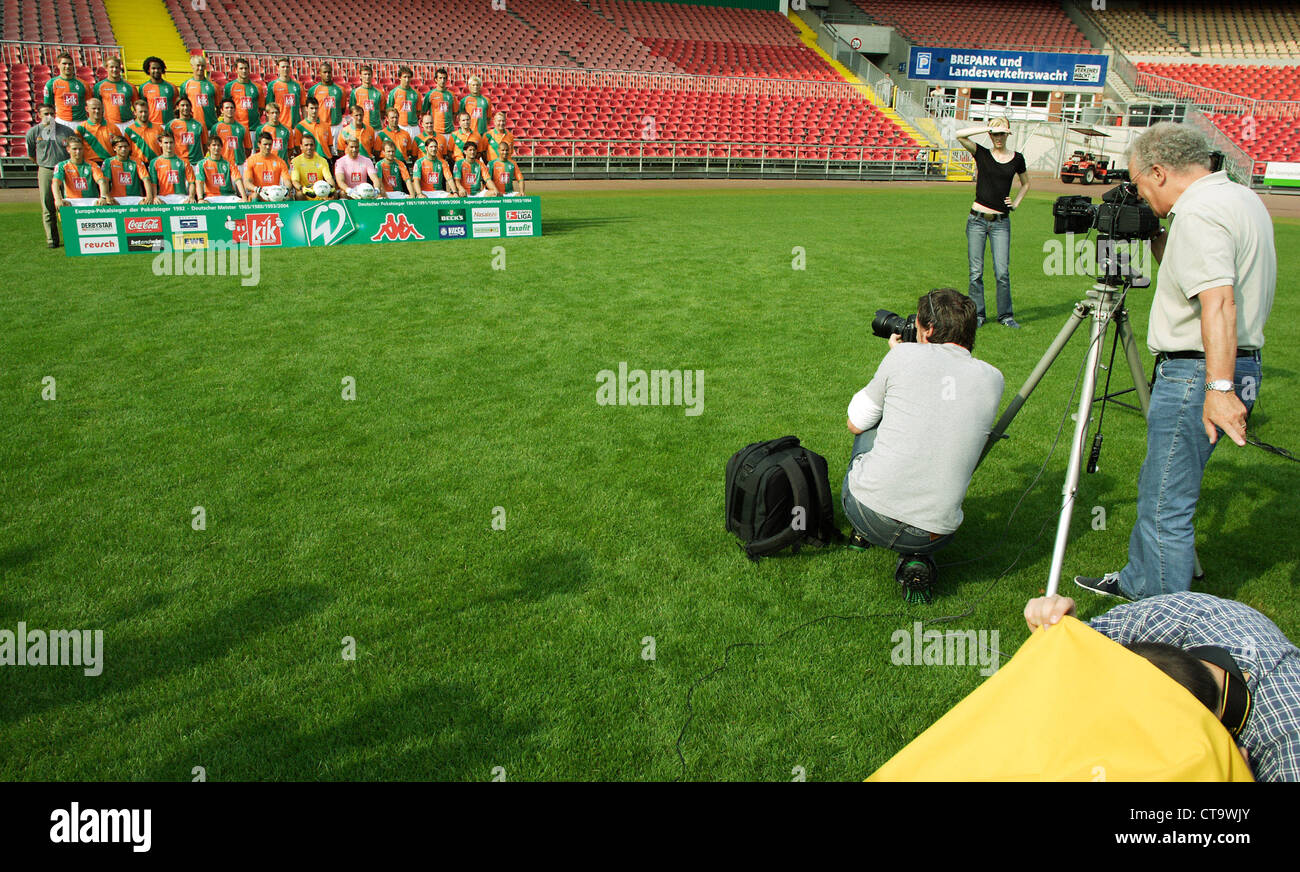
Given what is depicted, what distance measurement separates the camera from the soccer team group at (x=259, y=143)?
12.6m

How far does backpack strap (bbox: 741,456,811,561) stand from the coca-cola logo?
10.8m

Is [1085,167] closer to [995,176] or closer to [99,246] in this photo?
[995,176]

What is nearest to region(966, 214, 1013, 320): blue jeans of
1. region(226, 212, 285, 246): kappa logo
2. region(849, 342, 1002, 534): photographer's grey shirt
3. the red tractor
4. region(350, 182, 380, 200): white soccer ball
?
region(849, 342, 1002, 534): photographer's grey shirt

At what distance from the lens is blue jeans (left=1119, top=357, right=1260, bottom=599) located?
3326mm

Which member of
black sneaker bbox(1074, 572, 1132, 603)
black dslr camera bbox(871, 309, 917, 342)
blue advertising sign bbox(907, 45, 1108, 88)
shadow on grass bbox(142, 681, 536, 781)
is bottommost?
shadow on grass bbox(142, 681, 536, 781)

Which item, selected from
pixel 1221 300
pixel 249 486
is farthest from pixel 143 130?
pixel 1221 300

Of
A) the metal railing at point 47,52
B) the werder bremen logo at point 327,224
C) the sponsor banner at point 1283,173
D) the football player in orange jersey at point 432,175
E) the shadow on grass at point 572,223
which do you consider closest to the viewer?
the werder bremen logo at point 327,224

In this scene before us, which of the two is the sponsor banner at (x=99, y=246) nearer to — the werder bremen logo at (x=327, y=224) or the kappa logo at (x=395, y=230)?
the werder bremen logo at (x=327, y=224)

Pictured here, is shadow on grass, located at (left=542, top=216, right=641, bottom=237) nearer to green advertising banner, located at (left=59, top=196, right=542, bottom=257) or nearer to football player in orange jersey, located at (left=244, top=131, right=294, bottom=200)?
green advertising banner, located at (left=59, top=196, right=542, bottom=257)

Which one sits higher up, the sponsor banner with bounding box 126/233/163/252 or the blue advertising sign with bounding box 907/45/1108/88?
the blue advertising sign with bounding box 907/45/1108/88

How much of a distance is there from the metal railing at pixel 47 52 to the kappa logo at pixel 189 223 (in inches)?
552

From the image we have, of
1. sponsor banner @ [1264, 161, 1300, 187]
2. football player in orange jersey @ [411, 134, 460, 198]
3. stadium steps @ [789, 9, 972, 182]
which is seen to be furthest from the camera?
stadium steps @ [789, 9, 972, 182]

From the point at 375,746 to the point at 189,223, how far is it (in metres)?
10.9

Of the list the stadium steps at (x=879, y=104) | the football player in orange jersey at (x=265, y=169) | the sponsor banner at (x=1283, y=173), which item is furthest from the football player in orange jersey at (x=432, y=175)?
the sponsor banner at (x=1283, y=173)
